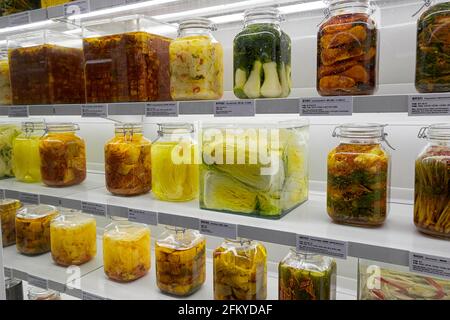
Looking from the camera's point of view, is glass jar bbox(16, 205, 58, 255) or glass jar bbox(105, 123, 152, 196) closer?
glass jar bbox(105, 123, 152, 196)

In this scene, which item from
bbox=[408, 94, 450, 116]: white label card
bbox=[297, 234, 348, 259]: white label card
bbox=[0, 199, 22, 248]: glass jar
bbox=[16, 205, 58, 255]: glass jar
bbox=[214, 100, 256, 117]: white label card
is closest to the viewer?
bbox=[408, 94, 450, 116]: white label card

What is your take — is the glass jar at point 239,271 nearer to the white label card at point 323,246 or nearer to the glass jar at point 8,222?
the white label card at point 323,246

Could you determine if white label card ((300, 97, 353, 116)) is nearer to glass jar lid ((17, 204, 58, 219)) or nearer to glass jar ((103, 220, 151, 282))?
glass jar ((103, 220, 151, 282))

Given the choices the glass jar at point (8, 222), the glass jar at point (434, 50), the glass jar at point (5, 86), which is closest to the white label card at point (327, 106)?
the glass jar at point (434, 50)

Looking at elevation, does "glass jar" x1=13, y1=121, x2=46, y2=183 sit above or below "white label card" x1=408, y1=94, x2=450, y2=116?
below

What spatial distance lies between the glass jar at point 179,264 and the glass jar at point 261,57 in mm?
605

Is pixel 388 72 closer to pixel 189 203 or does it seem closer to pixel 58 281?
pixel 189 203

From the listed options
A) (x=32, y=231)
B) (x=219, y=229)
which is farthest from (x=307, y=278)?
(x=32, y=231)

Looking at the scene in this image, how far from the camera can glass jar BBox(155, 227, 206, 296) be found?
1.36 m

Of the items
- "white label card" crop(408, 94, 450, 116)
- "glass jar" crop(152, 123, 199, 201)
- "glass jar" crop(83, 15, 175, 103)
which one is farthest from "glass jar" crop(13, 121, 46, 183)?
"white label card" crop(408, 94, 450, 116)

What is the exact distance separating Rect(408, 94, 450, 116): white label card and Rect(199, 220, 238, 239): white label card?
1.85 feet
